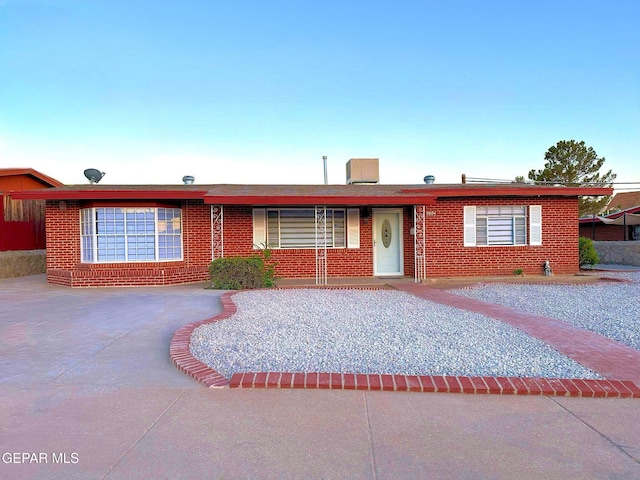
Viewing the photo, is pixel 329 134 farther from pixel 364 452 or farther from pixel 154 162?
pixel 364 452

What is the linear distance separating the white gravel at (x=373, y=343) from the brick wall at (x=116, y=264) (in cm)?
517

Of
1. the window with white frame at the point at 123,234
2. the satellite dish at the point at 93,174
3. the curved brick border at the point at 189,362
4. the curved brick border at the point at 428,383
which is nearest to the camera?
the curved brick border at the point at 428,383

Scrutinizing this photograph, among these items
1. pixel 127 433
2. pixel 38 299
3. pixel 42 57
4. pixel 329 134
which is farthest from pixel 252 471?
pixel 329 134

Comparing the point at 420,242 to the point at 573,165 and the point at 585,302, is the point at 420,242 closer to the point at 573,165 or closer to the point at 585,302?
the point at 585,302

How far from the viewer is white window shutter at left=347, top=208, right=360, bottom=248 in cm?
1352

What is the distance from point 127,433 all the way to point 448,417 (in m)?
2.36

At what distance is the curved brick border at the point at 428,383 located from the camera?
12.4ft

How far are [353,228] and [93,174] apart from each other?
9240 mm

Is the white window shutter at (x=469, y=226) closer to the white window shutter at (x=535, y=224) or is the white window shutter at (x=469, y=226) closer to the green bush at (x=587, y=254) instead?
the white window shutter at (x=535, y=224)

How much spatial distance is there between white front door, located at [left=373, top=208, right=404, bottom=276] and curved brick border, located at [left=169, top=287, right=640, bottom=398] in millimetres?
9779

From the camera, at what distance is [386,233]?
45.4ft

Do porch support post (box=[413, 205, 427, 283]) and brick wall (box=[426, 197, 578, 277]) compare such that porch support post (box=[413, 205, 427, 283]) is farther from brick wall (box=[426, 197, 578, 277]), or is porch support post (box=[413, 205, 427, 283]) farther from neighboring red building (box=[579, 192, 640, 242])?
neighboring red building (box=[579, 192, 640, 242])

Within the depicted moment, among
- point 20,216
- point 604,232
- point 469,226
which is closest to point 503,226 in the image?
point 469,226

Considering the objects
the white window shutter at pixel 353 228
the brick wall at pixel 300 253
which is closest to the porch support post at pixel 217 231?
the brick wall at pixel 300 253
